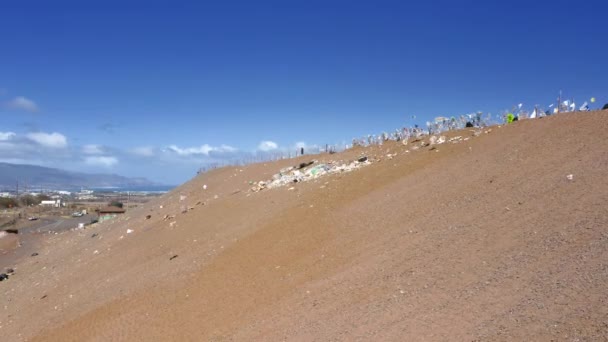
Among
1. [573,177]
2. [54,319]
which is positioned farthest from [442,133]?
[54,319]

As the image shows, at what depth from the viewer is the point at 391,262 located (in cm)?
1072

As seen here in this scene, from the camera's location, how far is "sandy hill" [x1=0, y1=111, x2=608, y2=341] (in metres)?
7.85

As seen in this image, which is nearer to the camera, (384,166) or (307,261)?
(307,261)

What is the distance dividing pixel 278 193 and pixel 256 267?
25.7 feet

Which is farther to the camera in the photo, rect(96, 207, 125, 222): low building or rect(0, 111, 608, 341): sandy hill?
rect(96, 207, 125, 222): low building

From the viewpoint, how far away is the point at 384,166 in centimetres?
1961

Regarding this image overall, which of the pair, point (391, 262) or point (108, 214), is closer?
point (391, 262)

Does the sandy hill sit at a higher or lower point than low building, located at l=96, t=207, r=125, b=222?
higher

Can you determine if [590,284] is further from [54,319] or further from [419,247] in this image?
[54,319]

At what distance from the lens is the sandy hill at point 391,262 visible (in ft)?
25.7

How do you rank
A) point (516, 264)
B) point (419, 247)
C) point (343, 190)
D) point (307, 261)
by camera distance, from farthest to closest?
point (343, 190) < point (307, 261) < point (419, 247) < point (516, 264)

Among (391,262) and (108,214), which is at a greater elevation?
(391,262)

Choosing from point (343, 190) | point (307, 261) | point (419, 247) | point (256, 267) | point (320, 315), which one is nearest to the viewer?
point (320, 315)

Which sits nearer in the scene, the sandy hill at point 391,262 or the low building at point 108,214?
the sandy hill at point 391,262
